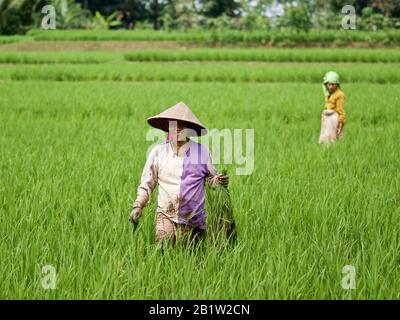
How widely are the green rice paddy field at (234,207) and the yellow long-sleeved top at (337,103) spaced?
247 mm

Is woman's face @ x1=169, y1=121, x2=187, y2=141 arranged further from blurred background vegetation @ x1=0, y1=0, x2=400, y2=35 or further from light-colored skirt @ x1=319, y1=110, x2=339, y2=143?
blurred background vegetation @ x1=0, y1=0, x2=400, y2=35

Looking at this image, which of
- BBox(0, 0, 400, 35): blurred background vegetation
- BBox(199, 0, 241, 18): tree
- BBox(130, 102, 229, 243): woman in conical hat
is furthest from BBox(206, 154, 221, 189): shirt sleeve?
BBox(199, 0, 241, 18): tree

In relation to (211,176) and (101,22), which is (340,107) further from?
(101,22)

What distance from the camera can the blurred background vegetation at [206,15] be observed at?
1839cm

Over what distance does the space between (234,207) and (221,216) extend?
66cm

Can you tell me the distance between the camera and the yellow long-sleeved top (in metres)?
4.86

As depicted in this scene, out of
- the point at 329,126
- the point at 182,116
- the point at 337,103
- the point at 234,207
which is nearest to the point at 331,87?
the point at 337,103

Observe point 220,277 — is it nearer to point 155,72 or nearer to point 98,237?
point 98,237

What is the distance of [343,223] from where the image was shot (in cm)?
236

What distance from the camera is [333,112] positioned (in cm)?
489

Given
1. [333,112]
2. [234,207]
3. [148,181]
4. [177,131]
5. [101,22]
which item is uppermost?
[101,22]
